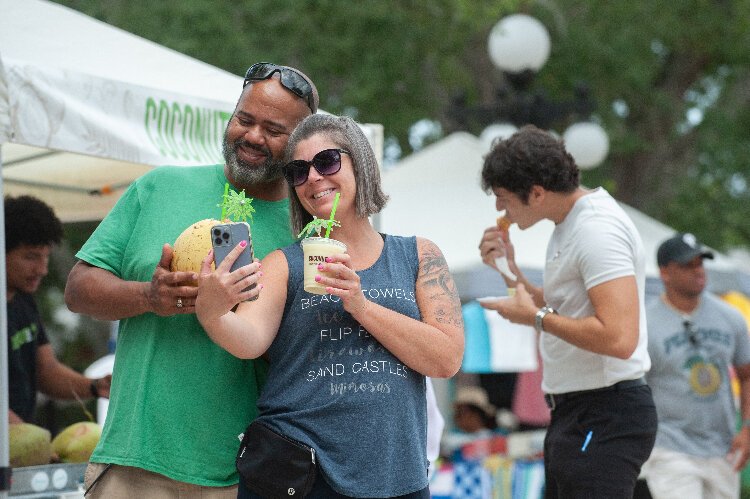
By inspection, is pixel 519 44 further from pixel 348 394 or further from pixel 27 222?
pixel 348 394

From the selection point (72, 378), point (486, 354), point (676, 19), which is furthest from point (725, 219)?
point (72, 378)

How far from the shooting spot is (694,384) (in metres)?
5.75

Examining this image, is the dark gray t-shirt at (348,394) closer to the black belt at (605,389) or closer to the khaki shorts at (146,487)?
the khaki shorts at (146,487)

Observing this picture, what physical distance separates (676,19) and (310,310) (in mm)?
12683

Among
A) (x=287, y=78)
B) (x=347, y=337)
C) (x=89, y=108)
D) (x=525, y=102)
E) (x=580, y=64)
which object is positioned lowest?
(x=347, y=337)

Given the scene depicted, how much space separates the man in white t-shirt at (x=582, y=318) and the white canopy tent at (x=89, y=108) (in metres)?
1.20

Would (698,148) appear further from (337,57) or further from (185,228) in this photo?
(185,228)

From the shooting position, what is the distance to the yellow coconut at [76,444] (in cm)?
423

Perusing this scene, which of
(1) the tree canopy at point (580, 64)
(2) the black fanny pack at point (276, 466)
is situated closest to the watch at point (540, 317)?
(2) the black fanny pack at point (276, 466)

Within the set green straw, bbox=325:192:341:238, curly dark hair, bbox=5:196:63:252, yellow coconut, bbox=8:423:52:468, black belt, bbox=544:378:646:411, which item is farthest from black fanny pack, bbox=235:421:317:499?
curly dark hair, bbox=5:196:63:252

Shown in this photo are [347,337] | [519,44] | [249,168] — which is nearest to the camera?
[347,337]

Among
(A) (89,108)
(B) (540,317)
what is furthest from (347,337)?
(A) (89,108)

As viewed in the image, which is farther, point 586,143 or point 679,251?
point 586,143

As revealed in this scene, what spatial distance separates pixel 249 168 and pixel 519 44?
686 centimetres
